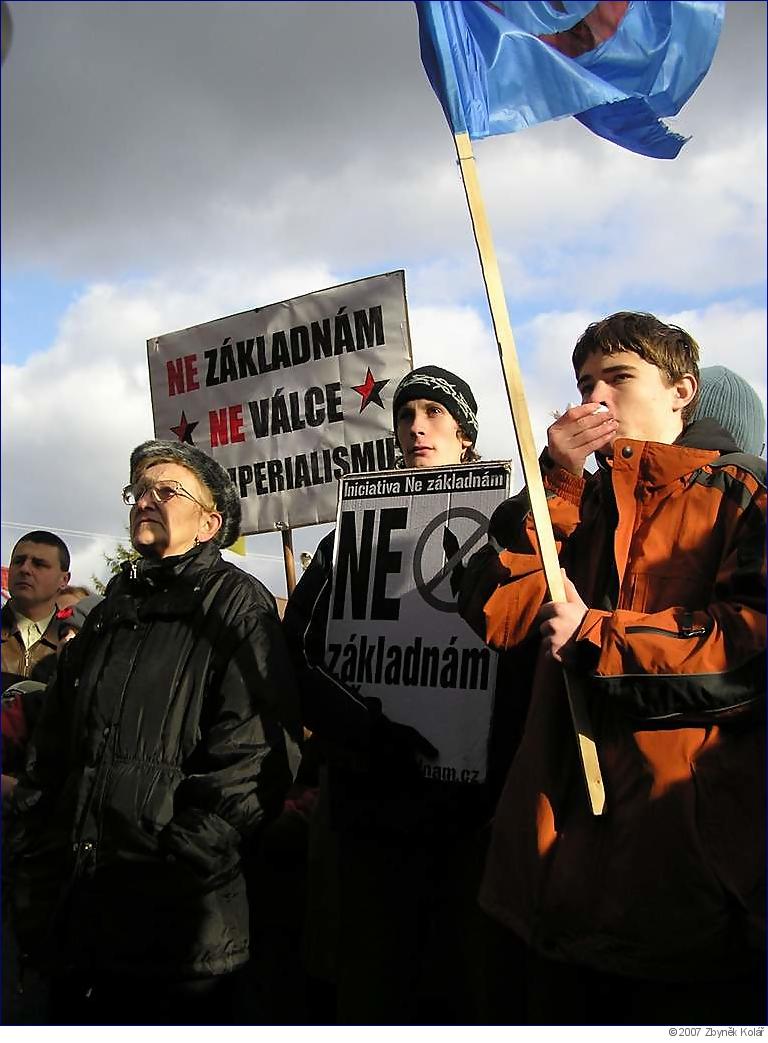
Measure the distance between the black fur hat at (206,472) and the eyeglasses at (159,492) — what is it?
0.29 feet

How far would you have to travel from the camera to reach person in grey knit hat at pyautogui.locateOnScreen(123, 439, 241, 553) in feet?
12.4

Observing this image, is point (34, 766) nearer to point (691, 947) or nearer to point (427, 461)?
point (427, 461)

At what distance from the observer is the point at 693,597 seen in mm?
2381

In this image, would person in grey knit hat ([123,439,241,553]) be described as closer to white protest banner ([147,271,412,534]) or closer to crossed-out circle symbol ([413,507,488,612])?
crossed-out circle symbol ([413,507,488,612])

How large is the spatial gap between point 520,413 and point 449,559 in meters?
0.85

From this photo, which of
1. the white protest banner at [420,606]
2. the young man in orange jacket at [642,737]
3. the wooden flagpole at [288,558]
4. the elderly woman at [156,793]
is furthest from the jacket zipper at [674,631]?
the wooden flagpole at [288,558]

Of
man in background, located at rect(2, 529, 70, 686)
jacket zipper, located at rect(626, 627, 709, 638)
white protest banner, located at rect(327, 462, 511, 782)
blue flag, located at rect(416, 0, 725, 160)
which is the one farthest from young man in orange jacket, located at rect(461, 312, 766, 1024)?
man in background, located at rect(2, 529, 70, 686)

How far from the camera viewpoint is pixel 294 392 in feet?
16.2

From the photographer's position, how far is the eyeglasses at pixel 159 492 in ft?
12.1

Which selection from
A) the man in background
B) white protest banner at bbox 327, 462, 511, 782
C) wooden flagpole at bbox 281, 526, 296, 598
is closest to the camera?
white protest banner at bbox 327, 462, 511, 782

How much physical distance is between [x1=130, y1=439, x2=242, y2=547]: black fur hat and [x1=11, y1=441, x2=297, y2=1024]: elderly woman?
326mm

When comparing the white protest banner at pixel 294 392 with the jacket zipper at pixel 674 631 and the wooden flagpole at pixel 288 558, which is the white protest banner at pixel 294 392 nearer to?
Result: the wooden flagpole at pixel 288 558

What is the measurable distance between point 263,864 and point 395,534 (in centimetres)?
150

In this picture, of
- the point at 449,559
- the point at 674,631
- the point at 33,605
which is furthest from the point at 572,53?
the point at 33,605
